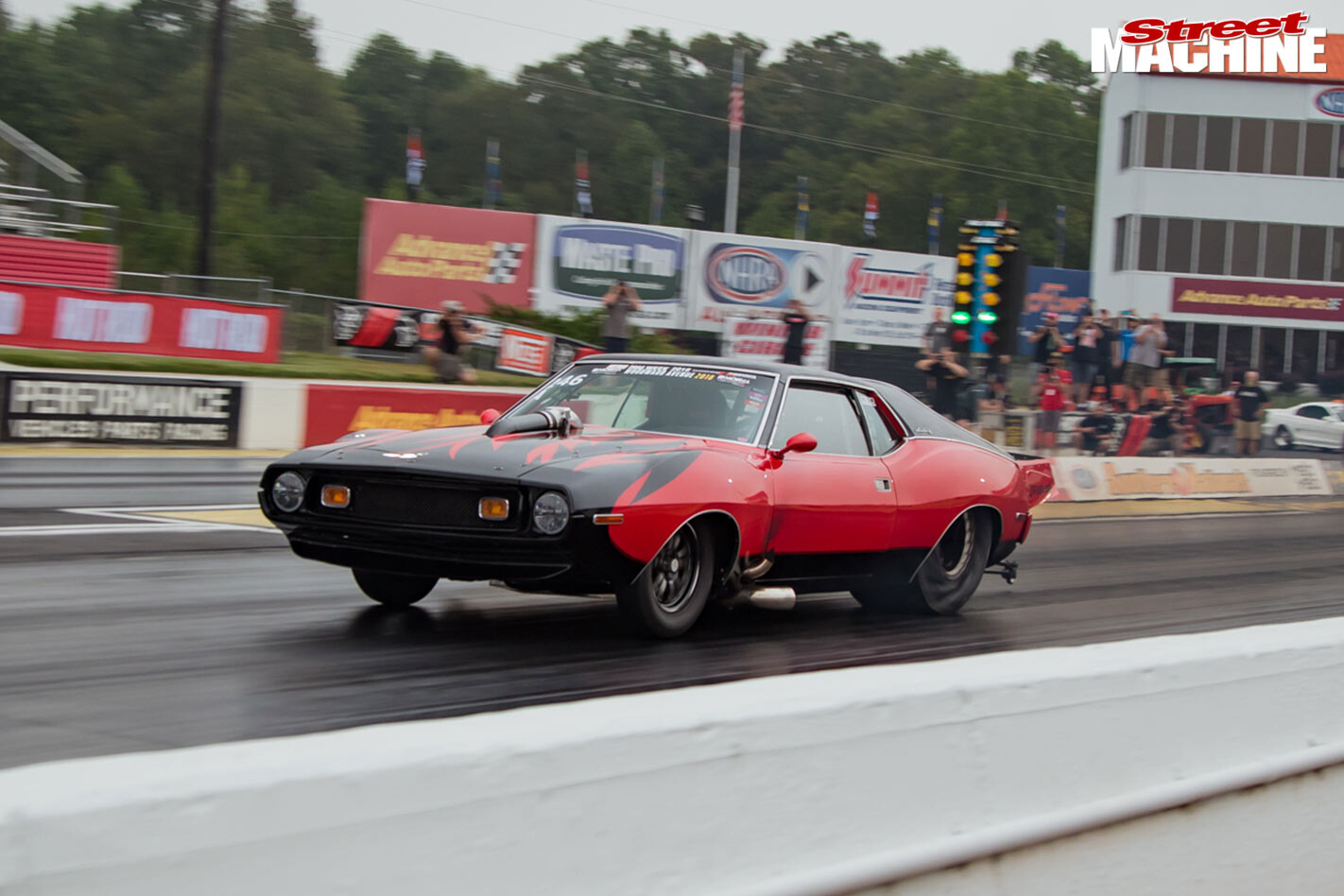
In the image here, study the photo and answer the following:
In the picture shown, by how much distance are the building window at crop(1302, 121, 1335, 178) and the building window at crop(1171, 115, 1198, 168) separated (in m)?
3.62

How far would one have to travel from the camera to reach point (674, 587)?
20.9ft

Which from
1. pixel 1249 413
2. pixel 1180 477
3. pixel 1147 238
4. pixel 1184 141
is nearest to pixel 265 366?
pixel 1180 477

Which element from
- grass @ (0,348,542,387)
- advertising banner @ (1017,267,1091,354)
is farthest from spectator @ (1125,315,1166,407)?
advertising banner @ (1017,267,1091,354)

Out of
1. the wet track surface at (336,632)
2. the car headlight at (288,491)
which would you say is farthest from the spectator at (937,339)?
the car headlight at (288,491)

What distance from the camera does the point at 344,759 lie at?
2.19 m

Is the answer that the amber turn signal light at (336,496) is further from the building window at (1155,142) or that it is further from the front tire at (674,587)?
the building window at (1155,142)

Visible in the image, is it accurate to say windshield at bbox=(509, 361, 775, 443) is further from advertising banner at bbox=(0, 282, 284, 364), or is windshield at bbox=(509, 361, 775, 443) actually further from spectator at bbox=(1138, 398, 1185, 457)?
spectator at bbox=(1138, 398, 1185, 457)

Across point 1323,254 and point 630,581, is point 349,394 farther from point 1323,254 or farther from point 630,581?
point 1323,254

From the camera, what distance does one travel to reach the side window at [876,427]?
7.54 m

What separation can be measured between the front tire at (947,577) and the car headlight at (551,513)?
94.9 inches

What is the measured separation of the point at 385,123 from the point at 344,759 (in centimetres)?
8808

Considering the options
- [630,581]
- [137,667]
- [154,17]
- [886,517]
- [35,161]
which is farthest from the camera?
[154,17]

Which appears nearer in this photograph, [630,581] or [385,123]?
[630,581]

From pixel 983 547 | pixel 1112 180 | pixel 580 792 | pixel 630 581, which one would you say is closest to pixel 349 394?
pixel 983 547
